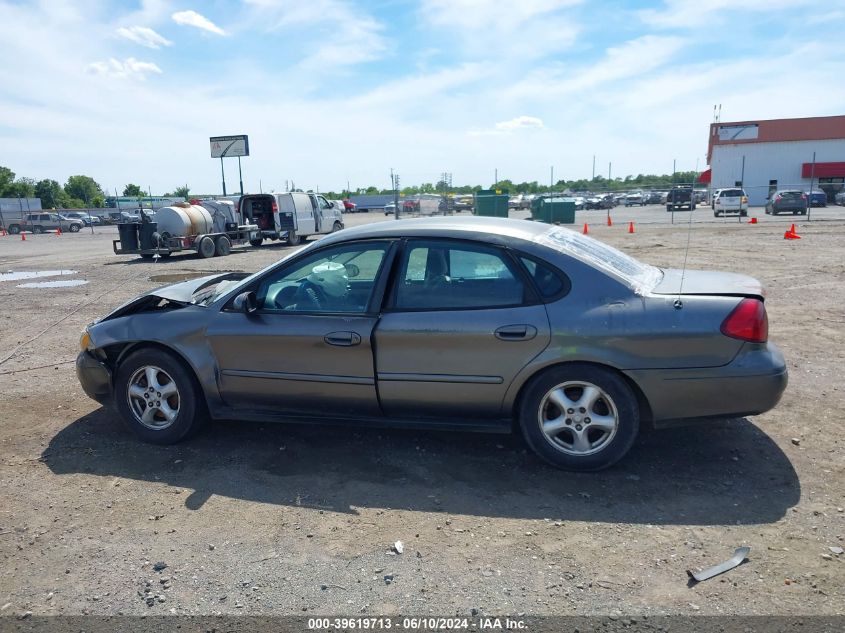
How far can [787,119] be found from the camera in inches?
2237

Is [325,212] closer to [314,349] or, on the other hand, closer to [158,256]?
[158,256]

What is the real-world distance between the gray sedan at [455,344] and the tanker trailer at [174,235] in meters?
16.4

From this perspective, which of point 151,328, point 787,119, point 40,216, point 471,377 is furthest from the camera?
point 787,119

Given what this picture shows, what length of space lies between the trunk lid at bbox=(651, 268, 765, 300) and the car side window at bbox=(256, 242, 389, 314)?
6.04 feet

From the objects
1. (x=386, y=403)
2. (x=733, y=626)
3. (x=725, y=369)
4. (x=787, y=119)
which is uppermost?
(x=787, y=119)

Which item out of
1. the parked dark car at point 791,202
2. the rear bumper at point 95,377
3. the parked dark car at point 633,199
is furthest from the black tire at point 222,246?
the parked dark car at point 633,199

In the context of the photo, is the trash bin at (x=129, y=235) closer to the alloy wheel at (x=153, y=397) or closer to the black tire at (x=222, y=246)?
the black tire at (x=222, y=246)

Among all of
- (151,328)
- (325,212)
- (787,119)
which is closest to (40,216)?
(325,212)

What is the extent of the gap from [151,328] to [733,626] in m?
3.88

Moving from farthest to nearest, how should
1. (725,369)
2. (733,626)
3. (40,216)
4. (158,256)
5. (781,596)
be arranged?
(40,216), (158,256), (725,369), (781,596), (733,626)

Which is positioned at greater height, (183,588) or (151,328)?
(151,328)

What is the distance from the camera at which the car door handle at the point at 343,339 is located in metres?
4.12

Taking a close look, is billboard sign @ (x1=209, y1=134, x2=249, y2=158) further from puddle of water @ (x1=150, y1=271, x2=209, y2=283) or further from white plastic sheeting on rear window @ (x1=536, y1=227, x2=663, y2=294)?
white plastic sheeting on rear window @ (x1=536, y1=227, x2=663, y2=294)

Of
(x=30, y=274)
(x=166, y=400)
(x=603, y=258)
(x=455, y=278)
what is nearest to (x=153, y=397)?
(x=166, y=400)
